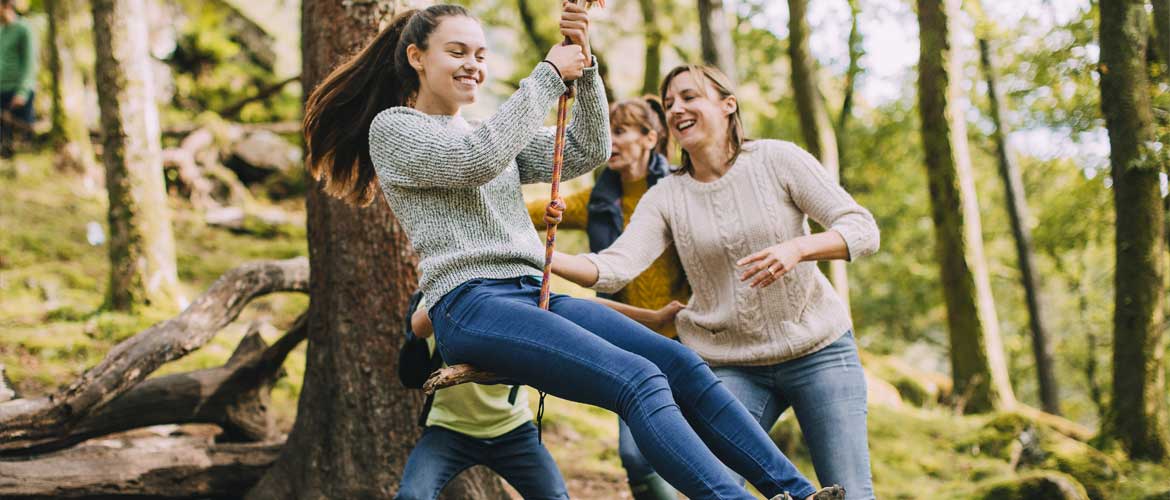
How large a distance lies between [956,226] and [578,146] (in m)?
8.39

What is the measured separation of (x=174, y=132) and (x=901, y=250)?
52.0 ft

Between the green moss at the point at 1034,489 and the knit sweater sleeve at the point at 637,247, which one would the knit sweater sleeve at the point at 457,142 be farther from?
the green moss at the point at 1034,489

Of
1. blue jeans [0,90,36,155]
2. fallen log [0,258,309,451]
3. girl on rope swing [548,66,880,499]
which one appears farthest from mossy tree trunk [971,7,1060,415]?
blue jeans [0,90,36,155]

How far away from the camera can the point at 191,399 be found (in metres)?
5.22

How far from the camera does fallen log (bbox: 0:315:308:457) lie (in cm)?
491

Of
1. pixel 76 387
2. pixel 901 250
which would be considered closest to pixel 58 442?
pixel 76 387

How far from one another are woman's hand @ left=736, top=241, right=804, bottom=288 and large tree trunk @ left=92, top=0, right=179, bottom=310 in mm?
6264

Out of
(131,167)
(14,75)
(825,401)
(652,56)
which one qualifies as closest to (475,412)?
(825,401)

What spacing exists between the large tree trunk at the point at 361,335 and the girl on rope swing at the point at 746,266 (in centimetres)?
142

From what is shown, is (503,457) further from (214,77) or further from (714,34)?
(214,77)

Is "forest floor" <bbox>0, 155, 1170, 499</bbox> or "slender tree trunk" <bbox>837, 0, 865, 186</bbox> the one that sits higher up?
"slender tree trunk" <bbox>837, 0, 865, 186</bbox>

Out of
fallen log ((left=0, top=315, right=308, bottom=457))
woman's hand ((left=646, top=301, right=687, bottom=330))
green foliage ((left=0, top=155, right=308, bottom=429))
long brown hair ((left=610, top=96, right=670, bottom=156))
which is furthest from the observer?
green foliage ((left=0, top=155, right=308, bottom=429))

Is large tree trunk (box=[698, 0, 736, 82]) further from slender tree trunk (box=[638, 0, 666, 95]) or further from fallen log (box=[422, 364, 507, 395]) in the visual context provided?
fallen log (box=[422, 364, 507, 395])

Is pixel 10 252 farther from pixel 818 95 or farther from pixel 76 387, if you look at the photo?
pixel 818 95
